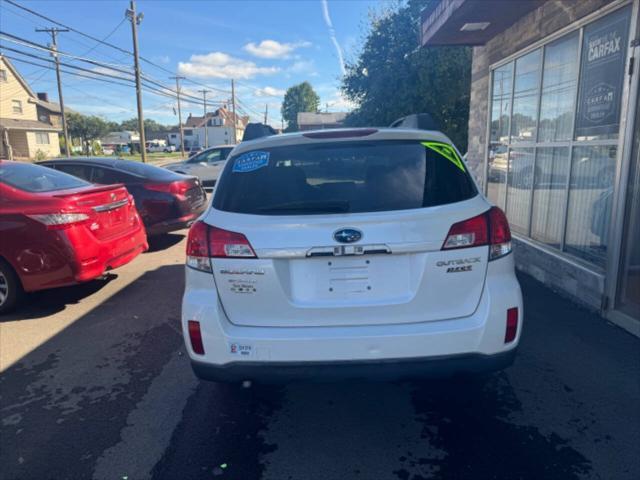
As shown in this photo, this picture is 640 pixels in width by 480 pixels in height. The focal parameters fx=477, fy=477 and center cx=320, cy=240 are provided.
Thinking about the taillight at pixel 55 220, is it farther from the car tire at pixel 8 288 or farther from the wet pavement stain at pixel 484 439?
the wet pavement stain at pixel 484 439

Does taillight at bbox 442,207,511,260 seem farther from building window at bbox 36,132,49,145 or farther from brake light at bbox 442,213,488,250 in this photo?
building window at bbox 36,132,49,145

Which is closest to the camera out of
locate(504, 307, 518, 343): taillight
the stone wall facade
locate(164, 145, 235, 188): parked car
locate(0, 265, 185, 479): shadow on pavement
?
locate(504, 307, 518, 343): taillight

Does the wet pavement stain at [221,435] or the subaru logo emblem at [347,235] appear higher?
the subaru logo emblem at [347,235]

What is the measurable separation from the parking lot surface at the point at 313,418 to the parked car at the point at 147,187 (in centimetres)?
391

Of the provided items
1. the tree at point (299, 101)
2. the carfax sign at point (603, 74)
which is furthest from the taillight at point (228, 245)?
the tree at point (299, 101)

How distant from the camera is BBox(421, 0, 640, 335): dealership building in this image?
448 centimetres

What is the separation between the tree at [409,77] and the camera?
18047 millimetres

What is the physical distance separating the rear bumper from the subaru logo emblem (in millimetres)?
639

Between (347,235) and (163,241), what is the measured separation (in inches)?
297

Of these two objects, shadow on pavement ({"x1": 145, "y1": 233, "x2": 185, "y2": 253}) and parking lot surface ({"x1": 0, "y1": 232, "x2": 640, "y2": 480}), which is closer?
parking lot surface ({"x1": 0, "y1": 232, "x2": 640, "y2": 480})

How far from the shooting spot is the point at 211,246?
2578 millimetres

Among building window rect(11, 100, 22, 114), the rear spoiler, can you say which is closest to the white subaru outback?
the rear spoiler

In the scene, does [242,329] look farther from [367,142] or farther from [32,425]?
[32,425]

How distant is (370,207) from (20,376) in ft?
10.4
